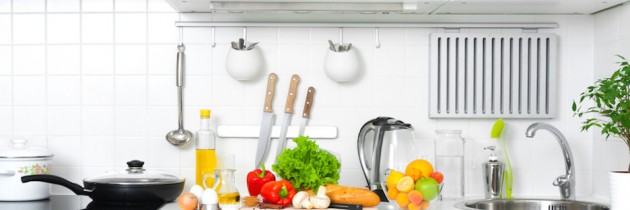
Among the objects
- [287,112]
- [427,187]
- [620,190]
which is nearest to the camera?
[620,190]

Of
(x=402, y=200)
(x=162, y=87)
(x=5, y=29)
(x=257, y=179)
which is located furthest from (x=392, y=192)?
(x=5, y=29)

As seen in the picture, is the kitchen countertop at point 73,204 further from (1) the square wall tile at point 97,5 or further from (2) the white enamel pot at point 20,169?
(1) the square wall tile at point 97,5

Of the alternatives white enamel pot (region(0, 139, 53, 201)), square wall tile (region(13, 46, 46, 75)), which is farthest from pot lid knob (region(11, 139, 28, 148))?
square wall tile (region(13, 46, 46, 75))

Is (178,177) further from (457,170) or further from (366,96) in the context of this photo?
(457,170)

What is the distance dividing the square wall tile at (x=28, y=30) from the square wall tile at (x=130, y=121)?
35 centimetres

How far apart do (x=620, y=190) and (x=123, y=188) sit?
132 cm

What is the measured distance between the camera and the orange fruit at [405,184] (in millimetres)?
2094

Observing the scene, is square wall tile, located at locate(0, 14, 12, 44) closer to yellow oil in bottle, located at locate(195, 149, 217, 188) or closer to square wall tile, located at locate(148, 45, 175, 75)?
square wall tile, located at locate(148, 45, 175, 75)

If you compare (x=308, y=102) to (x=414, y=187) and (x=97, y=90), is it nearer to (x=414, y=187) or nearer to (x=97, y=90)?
(x=414, y=187)

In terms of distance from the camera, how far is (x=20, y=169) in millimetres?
2320

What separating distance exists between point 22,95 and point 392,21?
1.23 m

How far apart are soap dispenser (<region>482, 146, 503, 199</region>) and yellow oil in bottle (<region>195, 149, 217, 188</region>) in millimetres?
842

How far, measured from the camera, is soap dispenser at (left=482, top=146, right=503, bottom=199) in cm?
240

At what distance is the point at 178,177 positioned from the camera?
7.80 feet
